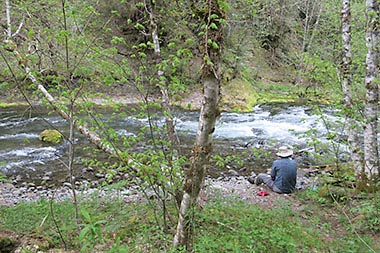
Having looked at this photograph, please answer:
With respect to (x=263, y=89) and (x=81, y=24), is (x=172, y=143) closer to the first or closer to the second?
(x=81, y=24)

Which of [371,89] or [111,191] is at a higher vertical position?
[371,89]

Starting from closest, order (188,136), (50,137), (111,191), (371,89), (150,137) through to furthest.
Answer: (150,137), (371,89), (111,191), (50,137), (188,136)

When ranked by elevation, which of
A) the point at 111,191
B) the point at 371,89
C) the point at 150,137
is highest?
the point at 371,89

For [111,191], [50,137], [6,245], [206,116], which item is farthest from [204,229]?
[50,137]

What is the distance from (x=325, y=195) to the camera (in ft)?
22.6

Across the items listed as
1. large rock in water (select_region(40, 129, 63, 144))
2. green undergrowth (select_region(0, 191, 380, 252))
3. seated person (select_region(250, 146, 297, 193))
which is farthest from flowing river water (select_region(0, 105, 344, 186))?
green undergrowth (select_region(0, 191, 380, 252))

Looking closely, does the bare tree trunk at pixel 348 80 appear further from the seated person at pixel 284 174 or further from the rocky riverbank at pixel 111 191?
the rocky riverbank at pixel 111 191

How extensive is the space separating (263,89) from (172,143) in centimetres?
1929

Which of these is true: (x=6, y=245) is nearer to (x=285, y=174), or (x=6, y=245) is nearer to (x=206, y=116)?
(x=206, y=116)

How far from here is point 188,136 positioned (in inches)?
468

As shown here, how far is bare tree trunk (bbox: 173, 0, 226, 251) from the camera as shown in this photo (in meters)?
2.96

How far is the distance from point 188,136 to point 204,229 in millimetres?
7497

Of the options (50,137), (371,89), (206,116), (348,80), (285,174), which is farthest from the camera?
(50,137)

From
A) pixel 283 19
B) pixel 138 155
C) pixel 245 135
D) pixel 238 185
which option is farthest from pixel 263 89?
pixel 138 155
